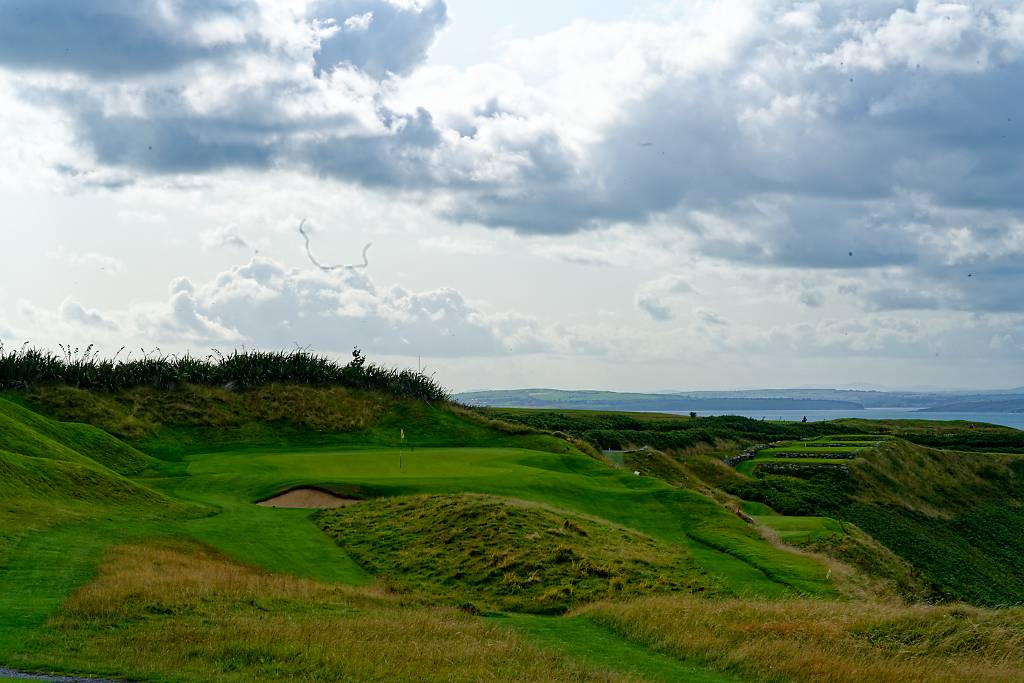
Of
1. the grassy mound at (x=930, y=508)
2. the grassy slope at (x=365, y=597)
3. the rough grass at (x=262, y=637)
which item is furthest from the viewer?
the grassy mound at (x=930, y=508)

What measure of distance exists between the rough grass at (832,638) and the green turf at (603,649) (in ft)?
1.50

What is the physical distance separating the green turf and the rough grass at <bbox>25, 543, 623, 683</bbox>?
1016mm

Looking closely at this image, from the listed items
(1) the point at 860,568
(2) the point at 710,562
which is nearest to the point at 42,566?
(2) the point at 710,562

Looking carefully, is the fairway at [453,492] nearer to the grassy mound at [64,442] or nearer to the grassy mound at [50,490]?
the grassy mound at [50,490]

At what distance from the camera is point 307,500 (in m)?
40.2

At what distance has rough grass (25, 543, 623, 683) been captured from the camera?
1616 cm

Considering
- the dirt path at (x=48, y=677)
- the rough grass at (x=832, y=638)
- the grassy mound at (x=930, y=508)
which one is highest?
the dirt path at (x=48, y=677)

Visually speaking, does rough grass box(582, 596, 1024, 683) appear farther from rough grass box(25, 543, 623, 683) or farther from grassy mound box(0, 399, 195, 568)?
grassy mound box(0, 399, 195, 568)

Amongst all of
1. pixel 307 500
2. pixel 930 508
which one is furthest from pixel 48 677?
pixel 930 508

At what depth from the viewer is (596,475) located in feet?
164

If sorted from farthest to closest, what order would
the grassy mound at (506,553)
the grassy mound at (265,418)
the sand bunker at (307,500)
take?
the grassy mound at (265,418)
the sand bunker at (307,500)
the grassy mound at (506,553)

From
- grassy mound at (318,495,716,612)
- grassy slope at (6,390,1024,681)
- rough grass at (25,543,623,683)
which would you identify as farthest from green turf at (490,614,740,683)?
grassy mound at (318,495,716,612)

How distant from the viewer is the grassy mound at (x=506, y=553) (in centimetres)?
2845

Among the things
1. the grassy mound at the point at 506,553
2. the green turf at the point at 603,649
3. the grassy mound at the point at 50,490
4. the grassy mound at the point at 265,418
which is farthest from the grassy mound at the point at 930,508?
the grassy mound at the point at 50,490
